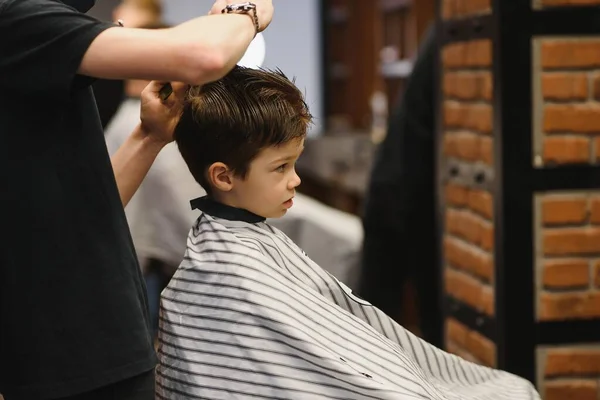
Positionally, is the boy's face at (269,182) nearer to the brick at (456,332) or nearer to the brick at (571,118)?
the brick at (571,118)

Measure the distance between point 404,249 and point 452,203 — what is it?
0.52 meters

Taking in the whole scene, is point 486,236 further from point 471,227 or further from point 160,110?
point 160,110

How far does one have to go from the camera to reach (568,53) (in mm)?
2270

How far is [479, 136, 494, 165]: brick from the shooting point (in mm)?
2348

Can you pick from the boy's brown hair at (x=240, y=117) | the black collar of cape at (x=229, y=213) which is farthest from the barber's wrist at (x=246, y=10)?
the black collar of cape at (x=229, y=213)

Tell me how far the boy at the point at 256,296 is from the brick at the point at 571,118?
83cm

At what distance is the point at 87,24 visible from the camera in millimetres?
1318

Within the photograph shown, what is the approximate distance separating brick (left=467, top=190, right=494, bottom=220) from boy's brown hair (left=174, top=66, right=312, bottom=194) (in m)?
0.90

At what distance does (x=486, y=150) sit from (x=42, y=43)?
4.33 feet

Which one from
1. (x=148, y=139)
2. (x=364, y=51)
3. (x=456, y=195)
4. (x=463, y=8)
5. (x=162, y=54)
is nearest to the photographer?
(x=162, y=54)

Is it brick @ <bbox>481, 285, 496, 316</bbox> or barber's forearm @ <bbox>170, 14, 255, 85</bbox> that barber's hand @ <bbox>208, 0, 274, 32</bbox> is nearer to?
barber's forearm @ <bbox>170, 14, 255, 85</bbox>

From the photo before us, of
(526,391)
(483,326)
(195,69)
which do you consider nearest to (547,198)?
(483,326)

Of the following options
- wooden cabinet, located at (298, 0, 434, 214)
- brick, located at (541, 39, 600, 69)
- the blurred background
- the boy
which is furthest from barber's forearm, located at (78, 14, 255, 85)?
wooden cabinet, located at (298, 0, 434, 214)

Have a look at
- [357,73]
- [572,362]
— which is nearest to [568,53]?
[572,362]
